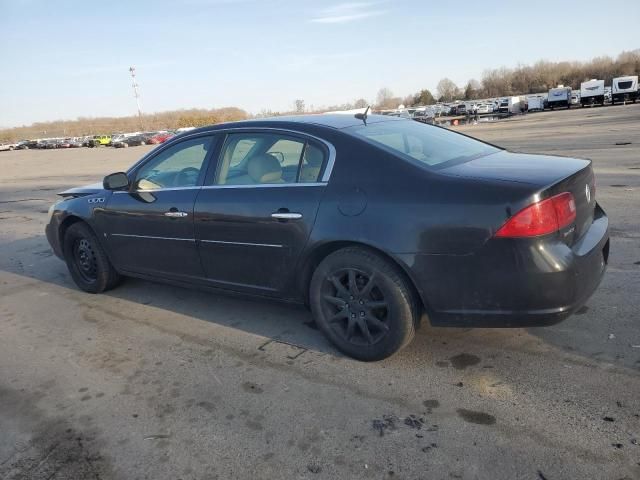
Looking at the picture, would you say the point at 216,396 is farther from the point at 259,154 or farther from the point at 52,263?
the point at 52,263

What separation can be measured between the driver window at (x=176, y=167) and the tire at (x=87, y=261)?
954 millimetres

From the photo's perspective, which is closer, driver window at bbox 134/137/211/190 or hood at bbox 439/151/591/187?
hood at bbox 439/151/591/187

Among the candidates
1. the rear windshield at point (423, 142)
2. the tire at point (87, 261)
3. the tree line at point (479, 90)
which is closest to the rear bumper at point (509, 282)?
the rear windshield at point (423, 142)

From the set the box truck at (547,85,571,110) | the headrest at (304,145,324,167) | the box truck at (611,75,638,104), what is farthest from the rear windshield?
the box truck at (547,85,571,110)

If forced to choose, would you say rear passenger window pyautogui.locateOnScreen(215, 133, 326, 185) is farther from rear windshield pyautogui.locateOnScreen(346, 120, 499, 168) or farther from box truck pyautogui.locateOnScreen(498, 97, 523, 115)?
box truck pyautogui.locateOnScreen(498, 97, 523, 115)

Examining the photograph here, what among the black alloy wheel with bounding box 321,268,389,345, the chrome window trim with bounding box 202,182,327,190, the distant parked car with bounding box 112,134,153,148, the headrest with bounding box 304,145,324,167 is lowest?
the black alloy wheel with bounding box 321,268,389,345

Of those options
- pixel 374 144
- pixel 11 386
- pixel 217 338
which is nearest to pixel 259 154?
pixel 374 144

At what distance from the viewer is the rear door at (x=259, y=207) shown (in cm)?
348

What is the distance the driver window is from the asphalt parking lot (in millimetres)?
1161

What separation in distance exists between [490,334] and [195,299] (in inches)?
107

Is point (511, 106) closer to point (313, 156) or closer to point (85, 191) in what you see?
point (85, 191)

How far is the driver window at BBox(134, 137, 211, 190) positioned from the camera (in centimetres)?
420

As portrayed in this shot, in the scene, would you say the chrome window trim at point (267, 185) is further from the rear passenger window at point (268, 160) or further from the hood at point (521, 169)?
the hood at point (521, 169)

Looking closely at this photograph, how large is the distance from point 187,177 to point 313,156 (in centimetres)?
128
